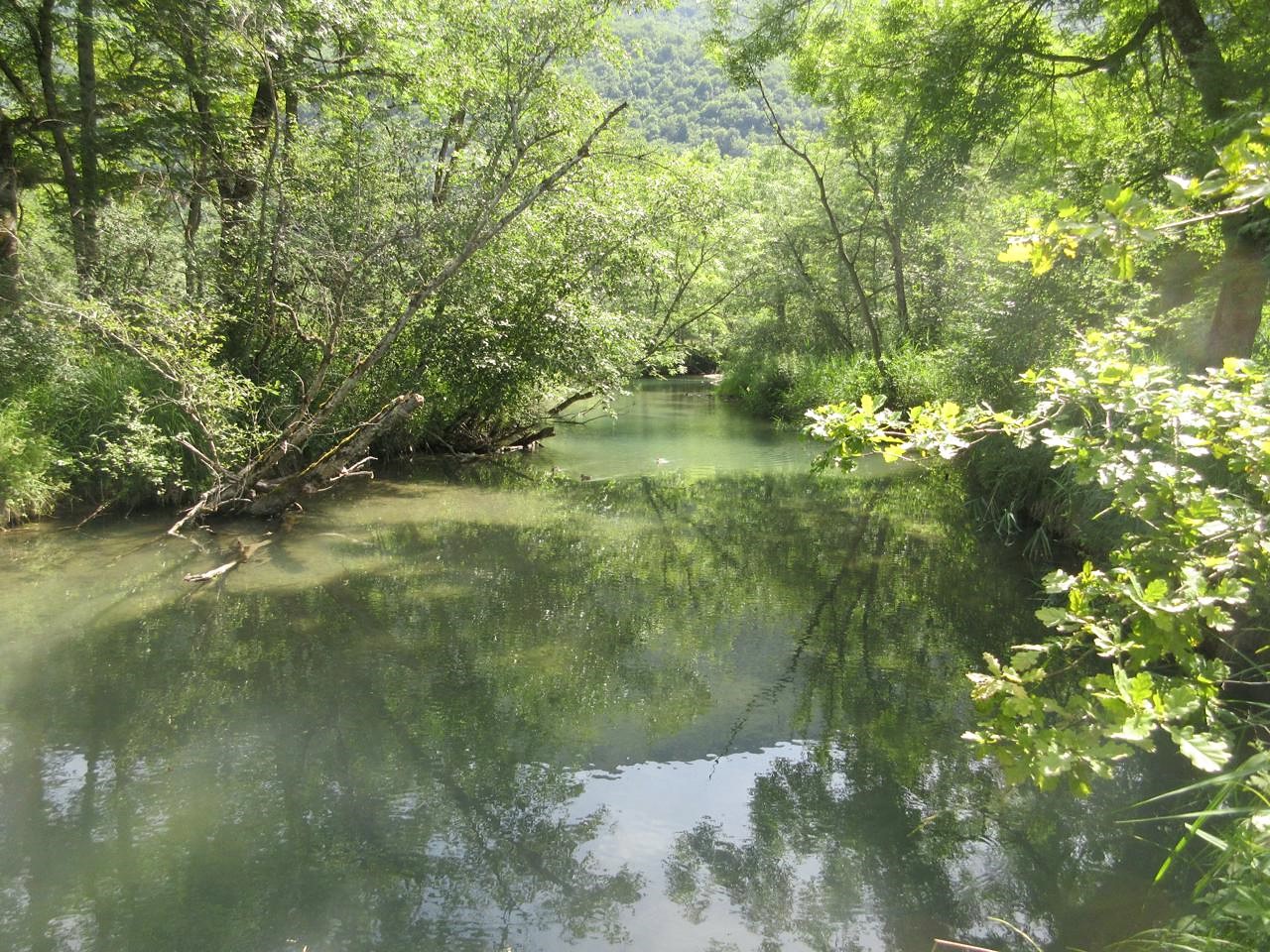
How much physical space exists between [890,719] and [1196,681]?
105 inches

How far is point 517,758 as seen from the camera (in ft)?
14.6

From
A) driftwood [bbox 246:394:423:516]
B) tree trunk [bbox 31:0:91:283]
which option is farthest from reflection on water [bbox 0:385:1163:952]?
tree trunk [bbox 31:0:91:283]

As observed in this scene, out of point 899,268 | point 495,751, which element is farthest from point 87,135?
point 899,268

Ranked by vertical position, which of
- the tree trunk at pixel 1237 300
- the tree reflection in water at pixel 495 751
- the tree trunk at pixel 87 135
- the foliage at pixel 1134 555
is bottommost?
the tree reflection in water at pixel 495 751

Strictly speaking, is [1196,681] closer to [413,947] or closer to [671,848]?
[671,848]

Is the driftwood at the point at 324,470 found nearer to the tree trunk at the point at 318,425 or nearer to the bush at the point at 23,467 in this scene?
the tree trunk at the point at 318,425

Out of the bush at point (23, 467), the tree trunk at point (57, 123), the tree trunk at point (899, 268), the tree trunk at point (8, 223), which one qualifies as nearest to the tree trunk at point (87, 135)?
the tree trunk at point (57, 123)

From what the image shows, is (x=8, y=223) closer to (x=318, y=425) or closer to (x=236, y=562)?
(x=318, y=425)

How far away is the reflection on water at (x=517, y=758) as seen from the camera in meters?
3.25

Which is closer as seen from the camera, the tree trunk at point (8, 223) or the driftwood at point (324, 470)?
the tree trunk at point (8, 223)

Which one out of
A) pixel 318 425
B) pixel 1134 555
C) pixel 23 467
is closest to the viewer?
Result: pixel 1134 555

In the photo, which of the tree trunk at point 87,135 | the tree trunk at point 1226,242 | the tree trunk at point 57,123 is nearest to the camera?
the tree trunk at point 1226,242

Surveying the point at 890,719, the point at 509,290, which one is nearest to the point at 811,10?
the point at 509,290

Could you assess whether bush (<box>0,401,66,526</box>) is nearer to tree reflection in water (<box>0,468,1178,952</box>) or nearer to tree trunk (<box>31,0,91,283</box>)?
tree reflection in water (<box>0,468,1178,952</box>)
